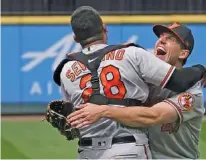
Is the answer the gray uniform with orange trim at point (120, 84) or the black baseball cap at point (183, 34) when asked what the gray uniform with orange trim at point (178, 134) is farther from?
the black baseball cap at point (183, 34)

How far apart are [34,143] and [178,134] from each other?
564cm

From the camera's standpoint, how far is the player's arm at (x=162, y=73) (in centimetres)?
315

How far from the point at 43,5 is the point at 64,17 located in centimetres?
80

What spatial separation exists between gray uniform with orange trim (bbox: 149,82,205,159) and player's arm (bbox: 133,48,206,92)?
10 cm

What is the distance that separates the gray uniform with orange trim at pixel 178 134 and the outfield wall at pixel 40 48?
26.2 ft

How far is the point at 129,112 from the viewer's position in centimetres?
313

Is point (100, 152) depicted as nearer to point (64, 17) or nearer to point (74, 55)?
point (74, 55)

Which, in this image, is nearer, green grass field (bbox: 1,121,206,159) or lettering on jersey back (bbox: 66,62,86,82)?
lettering on jersey back (bbox: 66,62,86,82)

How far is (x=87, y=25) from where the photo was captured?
3.26m

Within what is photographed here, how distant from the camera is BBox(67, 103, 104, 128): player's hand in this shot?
3.12 metres

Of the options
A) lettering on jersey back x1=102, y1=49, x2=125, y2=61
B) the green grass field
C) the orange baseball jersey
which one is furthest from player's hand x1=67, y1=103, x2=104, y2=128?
the green grass field

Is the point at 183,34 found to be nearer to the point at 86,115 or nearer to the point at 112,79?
the point at 112,79

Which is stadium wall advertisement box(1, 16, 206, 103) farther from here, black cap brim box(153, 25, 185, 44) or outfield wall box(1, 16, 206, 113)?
black cap brim box(153, 25, 185, 44)

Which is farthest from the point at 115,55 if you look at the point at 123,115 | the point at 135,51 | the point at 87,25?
the point at 123,115
